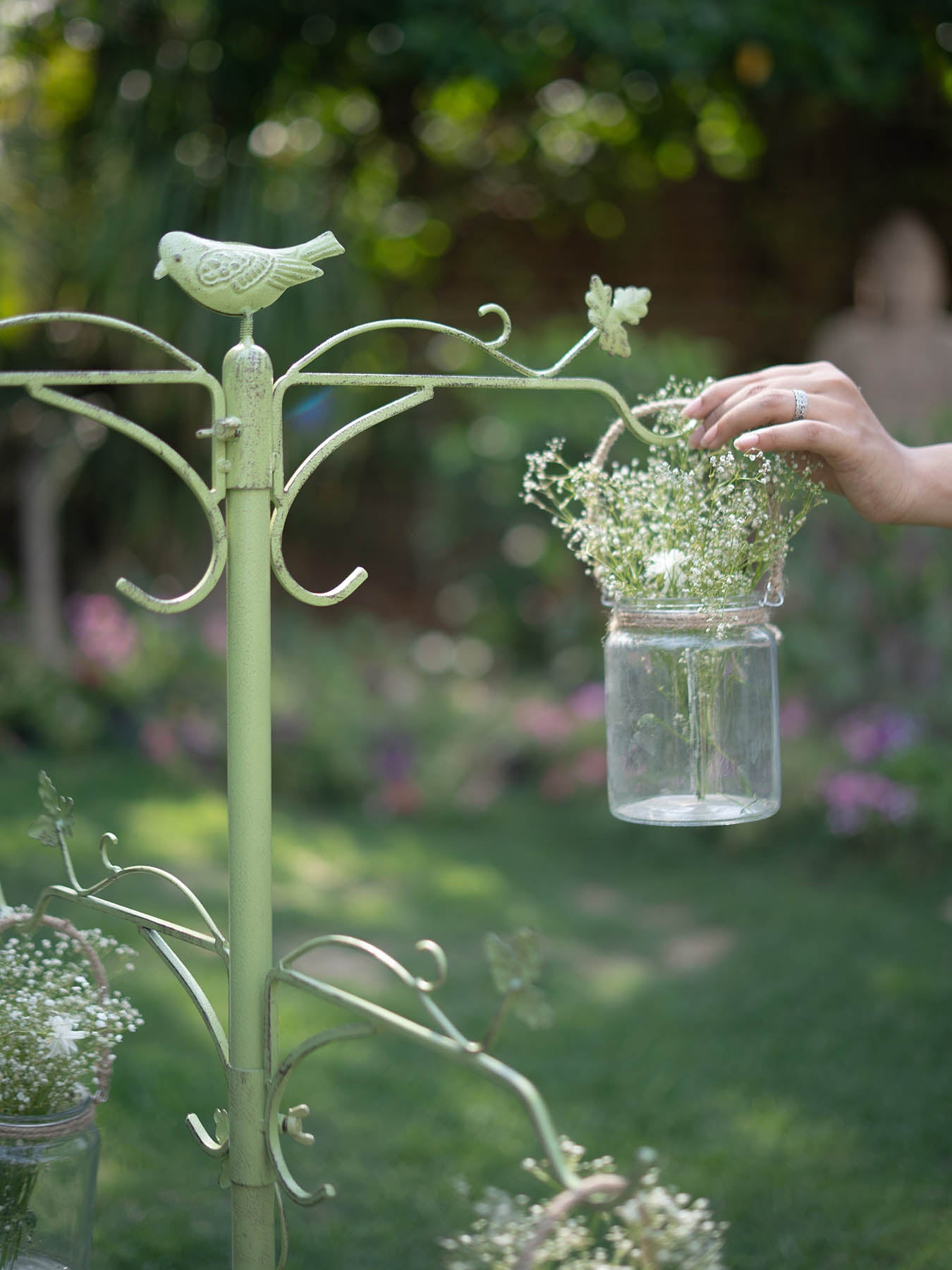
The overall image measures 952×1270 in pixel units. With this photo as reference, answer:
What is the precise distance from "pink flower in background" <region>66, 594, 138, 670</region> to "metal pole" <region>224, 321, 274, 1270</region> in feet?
13.7

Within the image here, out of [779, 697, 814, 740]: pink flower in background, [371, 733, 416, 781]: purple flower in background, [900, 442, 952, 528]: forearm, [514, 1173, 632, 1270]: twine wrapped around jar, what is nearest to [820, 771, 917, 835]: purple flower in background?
[779, 697, 814, 740]: pink flower in background

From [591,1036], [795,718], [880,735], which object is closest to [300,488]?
[591,1036]

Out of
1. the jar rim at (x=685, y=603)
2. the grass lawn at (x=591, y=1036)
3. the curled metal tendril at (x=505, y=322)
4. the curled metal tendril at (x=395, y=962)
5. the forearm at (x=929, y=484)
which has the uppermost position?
the curled metal tendril at (x=505, y=322)

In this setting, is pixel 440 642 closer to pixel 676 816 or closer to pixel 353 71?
pixel 353 71

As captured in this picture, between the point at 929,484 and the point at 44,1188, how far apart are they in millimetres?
1394

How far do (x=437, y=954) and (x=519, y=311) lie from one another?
7.22 metres

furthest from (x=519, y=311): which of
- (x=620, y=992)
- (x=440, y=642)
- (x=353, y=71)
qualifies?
(x=620, y=992)

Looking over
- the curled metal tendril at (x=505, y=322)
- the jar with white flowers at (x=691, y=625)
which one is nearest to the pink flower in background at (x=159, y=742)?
the jar with white flowers at (x=691, y=625)

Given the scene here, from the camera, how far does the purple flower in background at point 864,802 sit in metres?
3.89

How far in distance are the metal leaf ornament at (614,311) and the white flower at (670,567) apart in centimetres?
25

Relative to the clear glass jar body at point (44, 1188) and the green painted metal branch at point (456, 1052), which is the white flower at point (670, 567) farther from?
the clear glass jar body at point (44, 1188)

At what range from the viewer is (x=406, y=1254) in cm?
210

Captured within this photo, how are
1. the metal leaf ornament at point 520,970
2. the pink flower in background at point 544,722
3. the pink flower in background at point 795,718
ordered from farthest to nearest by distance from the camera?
the pink flower in background at point 544,722
the pink flower in background at point 795,718
the metal leaf ornament at point 520,970

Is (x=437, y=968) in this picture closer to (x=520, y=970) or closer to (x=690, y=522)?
(x=520, y=970)
